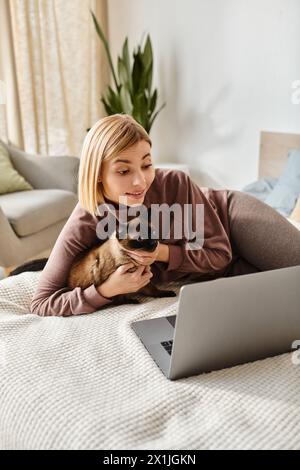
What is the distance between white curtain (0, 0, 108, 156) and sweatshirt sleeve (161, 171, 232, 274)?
7.80 ft

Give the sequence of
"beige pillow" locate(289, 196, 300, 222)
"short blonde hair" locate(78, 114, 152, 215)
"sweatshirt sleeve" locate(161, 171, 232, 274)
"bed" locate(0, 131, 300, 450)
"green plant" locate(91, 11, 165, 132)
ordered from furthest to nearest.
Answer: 1. "green plant" locate(91, 11, 165, 132)
2. "beige pillow" locate(289, 196, 300, 222)
3. "sweatshirt sleeve" locate(161, 171, 232, 274)
4. "short blonde hair" locate(78, 114, 152, 215)
5. "bed" locate(0, 131, 300, 450)

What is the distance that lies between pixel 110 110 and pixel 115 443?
9.47 ft

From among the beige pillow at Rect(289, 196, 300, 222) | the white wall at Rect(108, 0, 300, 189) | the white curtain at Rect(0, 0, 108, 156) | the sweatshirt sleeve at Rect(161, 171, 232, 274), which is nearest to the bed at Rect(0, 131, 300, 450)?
the sweatshirt sleeve at Rect(161, 171, 232, 274)

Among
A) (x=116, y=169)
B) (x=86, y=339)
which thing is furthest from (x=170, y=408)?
(x=116, y=169)

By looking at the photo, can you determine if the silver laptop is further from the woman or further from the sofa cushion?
the sofa cushion

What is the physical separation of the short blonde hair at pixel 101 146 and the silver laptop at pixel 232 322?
0.39m

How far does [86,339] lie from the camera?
0.91 m

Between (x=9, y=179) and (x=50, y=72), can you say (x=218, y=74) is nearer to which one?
(x=50, y=72)

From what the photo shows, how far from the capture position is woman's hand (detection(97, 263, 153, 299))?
102 cm

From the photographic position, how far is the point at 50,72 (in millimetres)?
3354

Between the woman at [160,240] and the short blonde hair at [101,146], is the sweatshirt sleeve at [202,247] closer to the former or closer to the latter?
the woman at [160,240]

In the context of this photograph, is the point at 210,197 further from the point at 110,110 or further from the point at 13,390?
the point at 110,110

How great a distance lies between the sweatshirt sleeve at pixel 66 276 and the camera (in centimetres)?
103

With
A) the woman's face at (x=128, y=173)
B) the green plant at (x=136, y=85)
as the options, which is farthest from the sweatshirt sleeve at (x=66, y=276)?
the green plant at (x=136, y=85)
